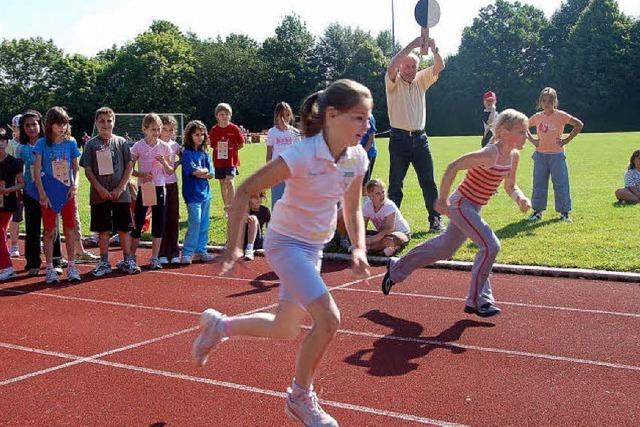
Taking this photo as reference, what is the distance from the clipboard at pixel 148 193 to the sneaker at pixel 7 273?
1.87 m

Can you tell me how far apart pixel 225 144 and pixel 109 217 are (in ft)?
14.9

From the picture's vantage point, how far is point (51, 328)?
7059 millimetres

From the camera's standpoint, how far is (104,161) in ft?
→ 31.2

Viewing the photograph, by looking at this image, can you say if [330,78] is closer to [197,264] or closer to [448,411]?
[197,264]

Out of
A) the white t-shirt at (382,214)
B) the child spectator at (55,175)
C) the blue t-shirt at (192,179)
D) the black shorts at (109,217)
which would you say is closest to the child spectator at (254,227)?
the blue t-shirt at (192,179)

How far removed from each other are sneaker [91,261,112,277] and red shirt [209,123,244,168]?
15.1ft

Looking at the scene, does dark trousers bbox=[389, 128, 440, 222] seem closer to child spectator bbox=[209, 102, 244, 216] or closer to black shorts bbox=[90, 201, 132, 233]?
child spectator bbox=[209, 102, 244, 216]

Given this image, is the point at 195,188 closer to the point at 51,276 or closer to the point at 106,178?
the point at 106,178

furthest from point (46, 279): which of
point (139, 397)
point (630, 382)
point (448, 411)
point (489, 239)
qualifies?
point (630, 382)

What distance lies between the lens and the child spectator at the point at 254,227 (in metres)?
10.8

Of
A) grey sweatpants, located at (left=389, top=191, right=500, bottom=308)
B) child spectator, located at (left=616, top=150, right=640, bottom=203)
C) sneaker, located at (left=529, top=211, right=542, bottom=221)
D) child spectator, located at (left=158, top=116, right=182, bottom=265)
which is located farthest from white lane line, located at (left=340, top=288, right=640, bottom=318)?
child spectator, located at (left=616, top=150, right=640, bottom=203)

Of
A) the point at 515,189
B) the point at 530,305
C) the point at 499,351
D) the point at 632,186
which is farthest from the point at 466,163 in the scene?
the point at 632,186

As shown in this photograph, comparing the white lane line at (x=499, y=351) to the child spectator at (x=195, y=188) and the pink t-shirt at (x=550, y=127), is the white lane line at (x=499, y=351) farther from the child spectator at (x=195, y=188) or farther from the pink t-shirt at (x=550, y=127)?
the pink t-shirt at (x=550, y=127)

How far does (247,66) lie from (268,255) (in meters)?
87.6
